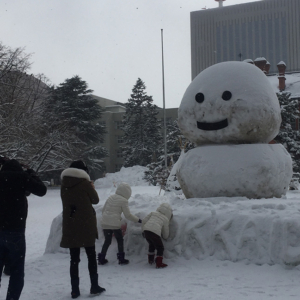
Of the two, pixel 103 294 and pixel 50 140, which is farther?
pixel 50 140

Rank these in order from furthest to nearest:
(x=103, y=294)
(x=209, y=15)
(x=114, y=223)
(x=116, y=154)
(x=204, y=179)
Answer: (x=209, y=15)
(x=116, y=154)
(x=204, y=179)
(x=114, y=223)
(x=103, y=294)

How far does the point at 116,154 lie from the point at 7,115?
40087mm

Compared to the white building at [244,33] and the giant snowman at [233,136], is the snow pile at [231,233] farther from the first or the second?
the white building at [244,33]

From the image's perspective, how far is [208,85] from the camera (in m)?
8.43

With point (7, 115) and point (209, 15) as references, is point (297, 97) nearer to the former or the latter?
point (7, 115)

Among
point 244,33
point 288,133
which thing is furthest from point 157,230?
point 244,33

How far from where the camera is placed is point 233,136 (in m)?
8.29

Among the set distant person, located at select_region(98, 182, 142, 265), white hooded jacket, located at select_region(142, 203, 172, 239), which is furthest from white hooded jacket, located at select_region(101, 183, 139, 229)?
white hooded jacket, located at select_region(142, 203, 172, 239)

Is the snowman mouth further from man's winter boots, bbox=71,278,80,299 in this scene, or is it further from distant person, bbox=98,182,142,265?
man's winter boots, bbox=71,278,80,299

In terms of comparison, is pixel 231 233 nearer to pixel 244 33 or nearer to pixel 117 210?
pixel 117 210

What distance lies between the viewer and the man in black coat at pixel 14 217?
4.33 meters

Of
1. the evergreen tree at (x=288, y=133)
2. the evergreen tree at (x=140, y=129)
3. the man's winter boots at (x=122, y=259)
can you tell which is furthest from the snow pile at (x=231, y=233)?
the evergreen tree at (x=140, y=129)

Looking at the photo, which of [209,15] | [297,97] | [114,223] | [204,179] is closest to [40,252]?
[114,223]

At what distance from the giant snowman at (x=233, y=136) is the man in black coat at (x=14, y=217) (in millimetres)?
4258
